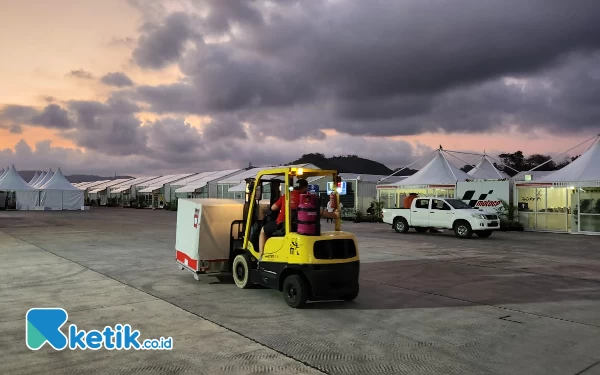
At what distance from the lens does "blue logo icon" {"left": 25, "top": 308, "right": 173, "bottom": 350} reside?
5.54 metres

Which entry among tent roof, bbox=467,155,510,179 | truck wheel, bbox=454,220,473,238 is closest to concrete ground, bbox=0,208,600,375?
truck wheel, bbox=454,220,473,238

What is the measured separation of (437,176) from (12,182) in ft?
159

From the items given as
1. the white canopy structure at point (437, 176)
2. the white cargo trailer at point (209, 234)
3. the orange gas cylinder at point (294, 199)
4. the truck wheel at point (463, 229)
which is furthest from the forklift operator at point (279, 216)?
the white canopy structure at point (437, 176)

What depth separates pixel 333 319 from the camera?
6781 millimetres

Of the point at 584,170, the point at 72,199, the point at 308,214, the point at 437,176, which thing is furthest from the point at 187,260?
the point at 72,199

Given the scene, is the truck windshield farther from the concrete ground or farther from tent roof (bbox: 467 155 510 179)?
tent roof (bbox: 467 155 510 179)

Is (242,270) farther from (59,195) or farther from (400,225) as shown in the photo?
(59,195)

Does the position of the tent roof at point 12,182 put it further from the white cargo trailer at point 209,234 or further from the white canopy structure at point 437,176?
the white cargo trailer at point 209,234

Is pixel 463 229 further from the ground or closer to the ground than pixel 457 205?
closer to the ground

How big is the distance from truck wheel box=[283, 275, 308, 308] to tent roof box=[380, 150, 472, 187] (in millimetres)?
23928

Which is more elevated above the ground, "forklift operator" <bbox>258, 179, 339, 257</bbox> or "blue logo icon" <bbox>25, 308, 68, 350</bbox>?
"forklift operator" <bbox>258, 179, 339, 257</bbox>

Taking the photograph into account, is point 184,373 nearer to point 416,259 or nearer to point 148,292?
point 148,292

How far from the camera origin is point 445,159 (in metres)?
31.9

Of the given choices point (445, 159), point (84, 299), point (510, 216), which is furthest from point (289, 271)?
point (445, 159)
